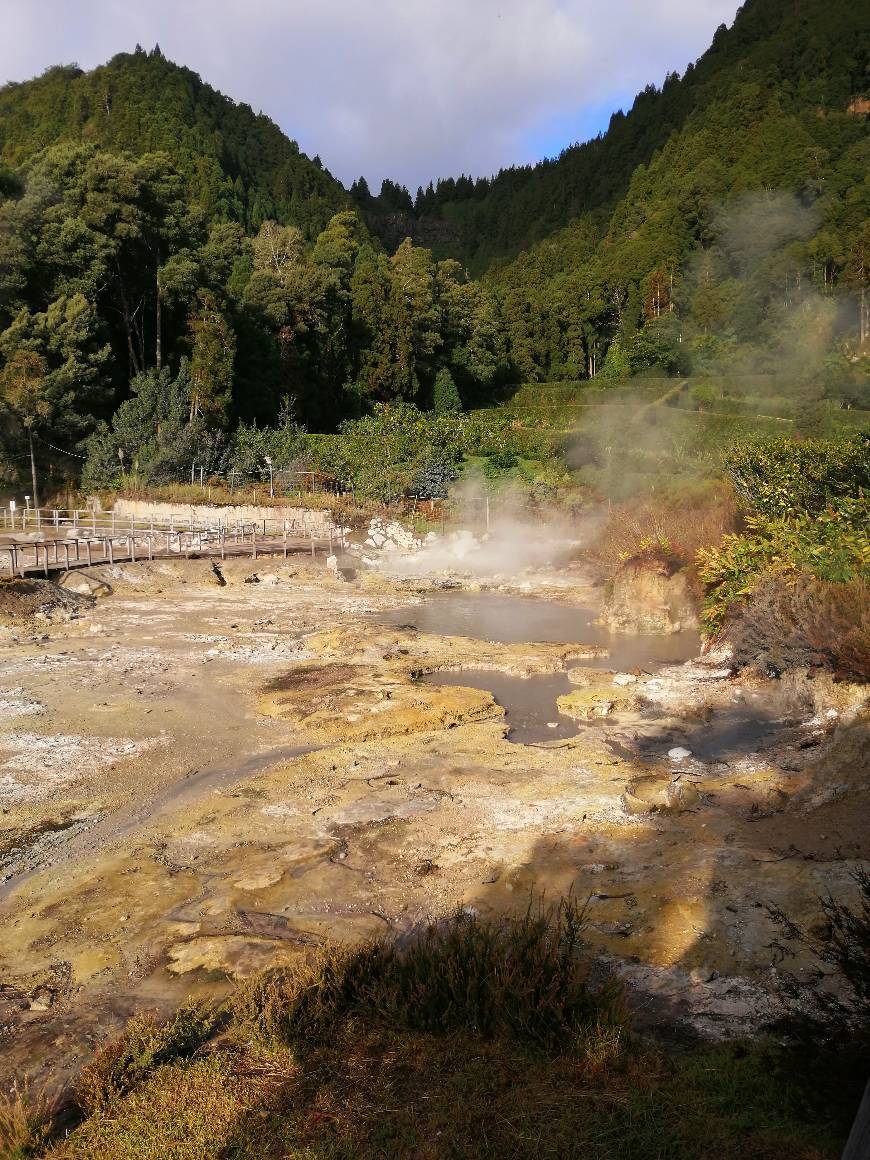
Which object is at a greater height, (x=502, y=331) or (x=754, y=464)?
(x=502, y=331)

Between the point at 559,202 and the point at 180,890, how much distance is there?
106 meters

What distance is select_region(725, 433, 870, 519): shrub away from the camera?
54.2 feet

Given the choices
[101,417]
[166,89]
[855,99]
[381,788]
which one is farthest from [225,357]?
[166,89]

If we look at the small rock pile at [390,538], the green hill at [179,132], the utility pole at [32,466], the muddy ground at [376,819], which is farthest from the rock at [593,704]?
the green hill at [179,132]

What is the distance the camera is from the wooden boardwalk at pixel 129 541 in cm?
2288

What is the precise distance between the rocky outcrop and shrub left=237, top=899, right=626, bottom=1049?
46.0ft

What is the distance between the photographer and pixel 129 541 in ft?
78.7

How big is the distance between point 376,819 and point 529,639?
9525 mm

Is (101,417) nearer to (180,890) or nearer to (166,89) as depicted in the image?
(180,890)

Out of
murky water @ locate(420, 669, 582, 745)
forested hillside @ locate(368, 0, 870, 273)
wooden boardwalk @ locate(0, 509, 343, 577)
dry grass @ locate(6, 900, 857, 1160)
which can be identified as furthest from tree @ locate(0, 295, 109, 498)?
forested hillside @ locate(368, 0, 870, 273)

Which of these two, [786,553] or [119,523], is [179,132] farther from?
[786,553]

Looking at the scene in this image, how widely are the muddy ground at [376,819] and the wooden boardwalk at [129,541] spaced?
24.7ft

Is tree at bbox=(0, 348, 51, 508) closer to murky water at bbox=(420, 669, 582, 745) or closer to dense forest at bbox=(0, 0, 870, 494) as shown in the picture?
dense forest at bbox=(0, 0, 870, 494)

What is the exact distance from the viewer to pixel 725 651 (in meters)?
14.6
